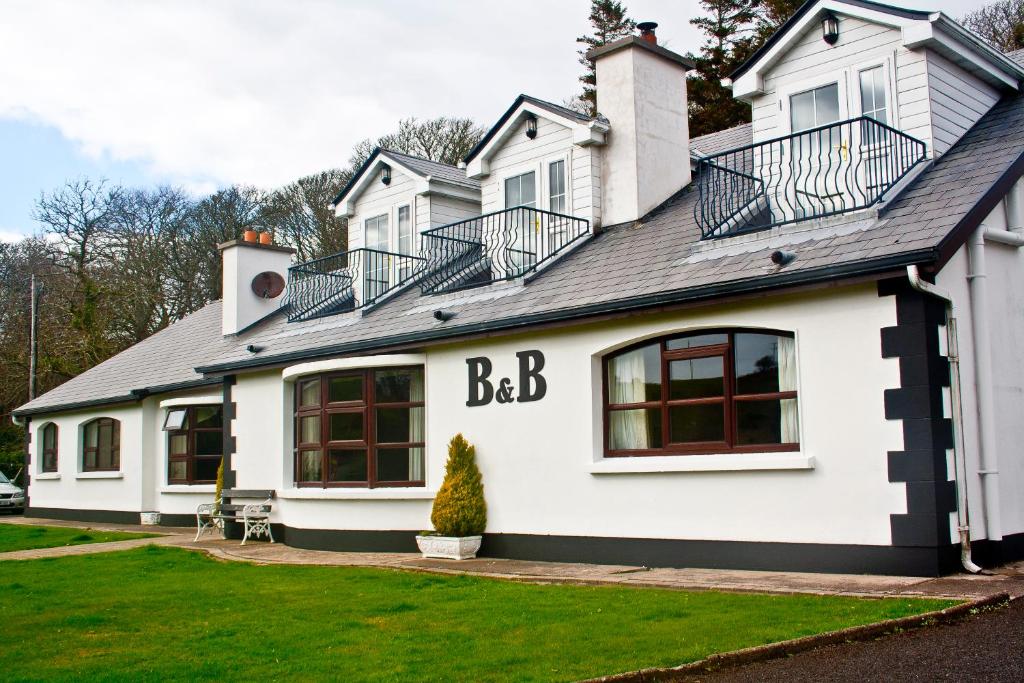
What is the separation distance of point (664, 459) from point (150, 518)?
1420 cm

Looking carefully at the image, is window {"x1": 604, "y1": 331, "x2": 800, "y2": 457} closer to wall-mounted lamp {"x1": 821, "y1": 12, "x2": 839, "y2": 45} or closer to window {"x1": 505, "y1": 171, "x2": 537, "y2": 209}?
wall-mounted lamp {"x1": 821, "y1": 12, "x2": 839, "y2": 45}

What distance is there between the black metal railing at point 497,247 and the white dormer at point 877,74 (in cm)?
331

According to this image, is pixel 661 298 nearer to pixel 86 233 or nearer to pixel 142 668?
pixel 142 668

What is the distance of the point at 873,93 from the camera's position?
42.8 feet

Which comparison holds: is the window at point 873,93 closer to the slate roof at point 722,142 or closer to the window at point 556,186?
the slate roof at point 722,142

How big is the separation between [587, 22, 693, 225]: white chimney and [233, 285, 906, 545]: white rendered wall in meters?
3.65

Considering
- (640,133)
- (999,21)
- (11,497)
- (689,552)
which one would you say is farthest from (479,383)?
(999,21)

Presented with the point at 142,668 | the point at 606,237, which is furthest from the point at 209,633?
the point at 606,237

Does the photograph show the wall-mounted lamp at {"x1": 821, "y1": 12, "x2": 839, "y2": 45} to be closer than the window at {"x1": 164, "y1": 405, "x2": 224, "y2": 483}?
Yes

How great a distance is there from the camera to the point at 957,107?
12844mm

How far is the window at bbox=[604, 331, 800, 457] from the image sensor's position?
1084 cm

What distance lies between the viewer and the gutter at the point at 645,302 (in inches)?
379

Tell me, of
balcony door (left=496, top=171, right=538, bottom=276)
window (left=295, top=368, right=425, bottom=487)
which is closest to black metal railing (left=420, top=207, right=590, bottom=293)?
balcony door (left=496, top=171, right=538, bottom=276)

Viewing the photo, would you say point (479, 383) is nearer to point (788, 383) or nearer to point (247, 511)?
point (788, 383)
